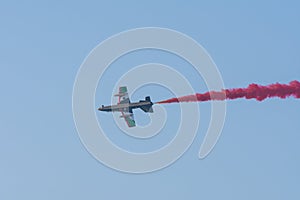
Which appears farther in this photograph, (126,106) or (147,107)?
(126,106)

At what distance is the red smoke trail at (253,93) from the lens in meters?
62.7

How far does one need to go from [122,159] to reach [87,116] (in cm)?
500

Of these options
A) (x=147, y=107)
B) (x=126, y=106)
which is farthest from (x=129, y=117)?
(x=147, y=107)

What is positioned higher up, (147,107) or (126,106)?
(126,106)

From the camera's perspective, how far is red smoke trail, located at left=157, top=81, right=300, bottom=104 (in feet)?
206

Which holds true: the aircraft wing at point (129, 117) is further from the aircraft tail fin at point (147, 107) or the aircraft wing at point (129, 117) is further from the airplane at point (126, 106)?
the aircraft tail fin at point (147, 107)

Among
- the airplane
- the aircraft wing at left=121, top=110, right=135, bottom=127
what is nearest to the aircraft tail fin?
the airplane

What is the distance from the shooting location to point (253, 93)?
64.2 m

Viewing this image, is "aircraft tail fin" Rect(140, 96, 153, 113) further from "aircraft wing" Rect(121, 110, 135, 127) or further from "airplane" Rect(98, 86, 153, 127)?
"aircraft wing" Rect(121, 110, 135, 127)

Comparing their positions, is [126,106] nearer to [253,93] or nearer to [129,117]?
[129,117]

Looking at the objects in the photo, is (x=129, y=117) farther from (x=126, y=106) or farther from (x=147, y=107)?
(x=147, y=107)

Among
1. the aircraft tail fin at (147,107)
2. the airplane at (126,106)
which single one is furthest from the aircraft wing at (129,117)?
the aircraft tail fin at (147,107)

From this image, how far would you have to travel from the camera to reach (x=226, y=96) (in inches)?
2557

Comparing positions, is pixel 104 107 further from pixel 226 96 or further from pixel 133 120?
pixel 226 96
